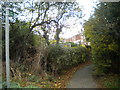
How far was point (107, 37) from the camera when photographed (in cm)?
443

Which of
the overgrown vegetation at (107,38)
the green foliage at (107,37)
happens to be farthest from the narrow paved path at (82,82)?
the green foliage at (107,37)

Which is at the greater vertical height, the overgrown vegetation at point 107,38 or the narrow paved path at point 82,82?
the overgrown vegetation at point 107,38

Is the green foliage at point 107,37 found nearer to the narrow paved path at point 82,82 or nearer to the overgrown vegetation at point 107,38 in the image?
the overgrown vegetation at point 107,38

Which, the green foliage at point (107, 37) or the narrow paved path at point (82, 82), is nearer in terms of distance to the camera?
the green foliage at point (107, 37)

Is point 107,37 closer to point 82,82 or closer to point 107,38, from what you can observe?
point 107,38

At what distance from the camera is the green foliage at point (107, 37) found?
4.04 m

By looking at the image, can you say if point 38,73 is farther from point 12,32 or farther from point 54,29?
point 54,29

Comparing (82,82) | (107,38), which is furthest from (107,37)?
(82,82)

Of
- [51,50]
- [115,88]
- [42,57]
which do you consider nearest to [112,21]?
[115,88]

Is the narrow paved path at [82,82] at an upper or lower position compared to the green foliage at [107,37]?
lower

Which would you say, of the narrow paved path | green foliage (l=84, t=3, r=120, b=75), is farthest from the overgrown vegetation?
the narrow paved path

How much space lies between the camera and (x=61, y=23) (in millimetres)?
8062

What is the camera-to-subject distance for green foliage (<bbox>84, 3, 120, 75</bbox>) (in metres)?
4.04

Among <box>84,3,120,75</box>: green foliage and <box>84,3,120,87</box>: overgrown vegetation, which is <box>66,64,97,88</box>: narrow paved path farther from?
<box>84,3,120,75</box>: green foliage
